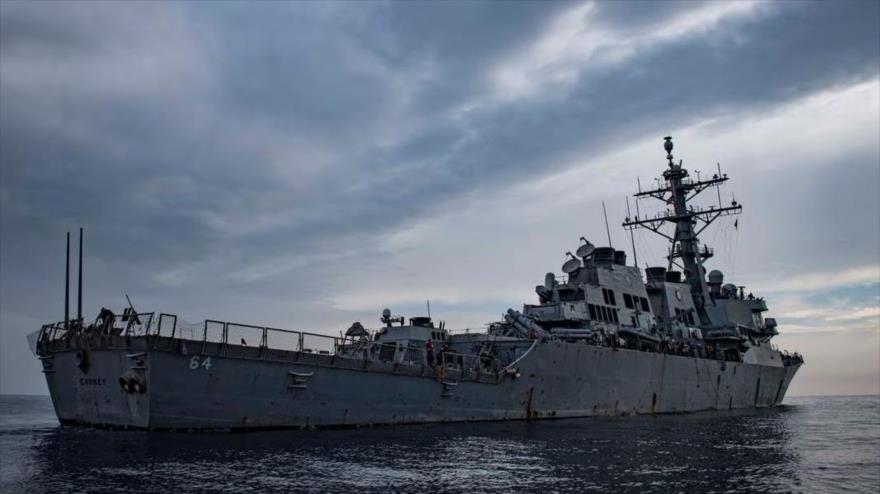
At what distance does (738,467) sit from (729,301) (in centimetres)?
3333

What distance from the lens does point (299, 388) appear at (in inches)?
956

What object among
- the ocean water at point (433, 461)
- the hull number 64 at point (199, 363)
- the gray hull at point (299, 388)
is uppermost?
the hull number 64 at point (199, 363)

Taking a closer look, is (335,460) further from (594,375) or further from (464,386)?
(594,375)

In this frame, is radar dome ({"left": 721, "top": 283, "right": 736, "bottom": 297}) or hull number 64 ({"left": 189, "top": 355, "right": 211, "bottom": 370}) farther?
radar dome ({"left": 721, "top": 283, "right": 736, "bottom": 297})

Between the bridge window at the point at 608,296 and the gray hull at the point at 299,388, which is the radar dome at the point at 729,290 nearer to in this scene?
the bridge window at the point at 608,296

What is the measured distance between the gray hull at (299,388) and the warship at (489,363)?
50 millimetres

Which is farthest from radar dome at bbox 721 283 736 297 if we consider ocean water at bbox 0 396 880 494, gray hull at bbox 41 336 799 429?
ocean water at bbox 0 396 880 494

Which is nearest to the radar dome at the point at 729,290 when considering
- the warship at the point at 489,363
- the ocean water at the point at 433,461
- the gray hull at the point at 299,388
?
the warship at the point at 489,363

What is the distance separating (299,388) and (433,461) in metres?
7.39

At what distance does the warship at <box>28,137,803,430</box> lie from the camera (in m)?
22.5

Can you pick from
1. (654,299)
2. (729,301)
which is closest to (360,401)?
(654,299)

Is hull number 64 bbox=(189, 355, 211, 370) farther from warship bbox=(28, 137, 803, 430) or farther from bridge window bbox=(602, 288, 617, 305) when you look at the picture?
bridge window bbox=(602, 288, 617, 305)

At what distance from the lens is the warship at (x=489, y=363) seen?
22.5m

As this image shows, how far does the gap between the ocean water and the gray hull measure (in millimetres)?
820
